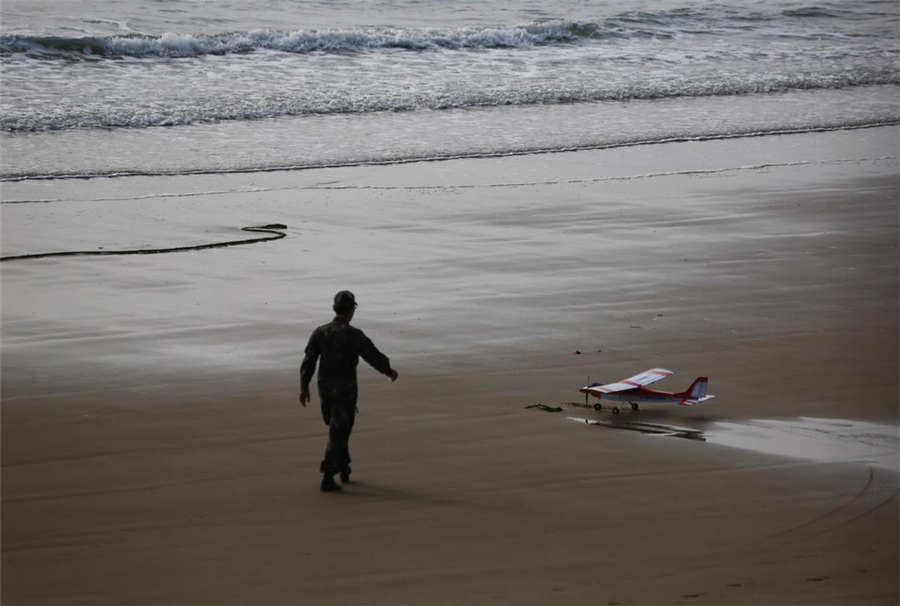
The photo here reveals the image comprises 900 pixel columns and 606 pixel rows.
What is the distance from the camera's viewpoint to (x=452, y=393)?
31.4 ft

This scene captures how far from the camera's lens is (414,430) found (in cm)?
884

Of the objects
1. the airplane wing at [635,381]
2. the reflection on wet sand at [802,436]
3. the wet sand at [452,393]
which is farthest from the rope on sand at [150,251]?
the reflection on wet sand at [802,436]

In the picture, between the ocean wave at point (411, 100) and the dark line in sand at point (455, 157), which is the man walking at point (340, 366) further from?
the ocean wave at point (411, 100)

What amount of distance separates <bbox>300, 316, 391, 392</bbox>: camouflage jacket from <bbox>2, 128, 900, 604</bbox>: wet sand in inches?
23.5

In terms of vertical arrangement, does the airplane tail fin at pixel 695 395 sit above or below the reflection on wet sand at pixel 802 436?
above

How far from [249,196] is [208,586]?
10.9 m

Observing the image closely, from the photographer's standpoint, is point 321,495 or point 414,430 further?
point 414,430

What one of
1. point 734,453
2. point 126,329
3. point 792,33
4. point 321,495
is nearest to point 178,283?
point 126,329

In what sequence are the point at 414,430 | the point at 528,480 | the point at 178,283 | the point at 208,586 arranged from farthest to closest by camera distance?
the point at 178,283 < the point at 414,430 < the point at 528,480 < the point at 208,586

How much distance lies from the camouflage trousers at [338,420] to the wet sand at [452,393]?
0.70ft

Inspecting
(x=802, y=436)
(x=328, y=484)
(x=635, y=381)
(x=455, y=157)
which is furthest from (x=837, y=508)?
(x=455, y=157)

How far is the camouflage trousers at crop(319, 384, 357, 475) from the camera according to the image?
7836mm

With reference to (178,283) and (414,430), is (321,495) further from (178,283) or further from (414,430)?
(178,283)

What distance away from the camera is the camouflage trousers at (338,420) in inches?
309
